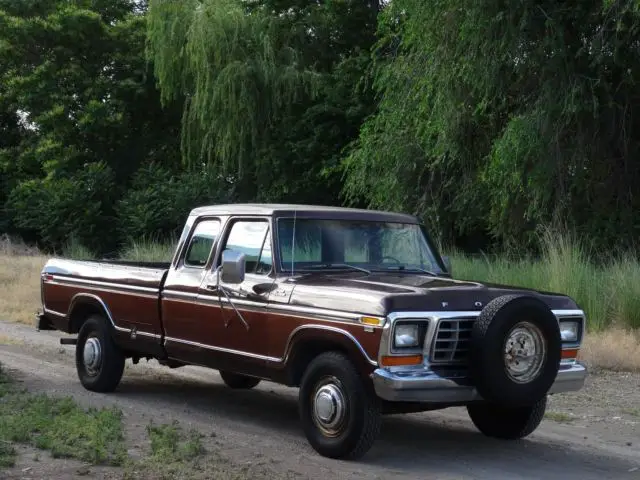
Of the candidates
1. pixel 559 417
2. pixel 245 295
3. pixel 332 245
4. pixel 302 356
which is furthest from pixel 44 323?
pixel 559 417

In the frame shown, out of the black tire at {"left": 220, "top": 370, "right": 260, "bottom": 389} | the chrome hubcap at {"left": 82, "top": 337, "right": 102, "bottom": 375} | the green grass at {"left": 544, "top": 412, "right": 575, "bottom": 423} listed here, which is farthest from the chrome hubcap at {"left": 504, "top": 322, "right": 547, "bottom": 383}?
the chrome hubcap at {"left": 82, "top": 337, "right": 102, "bottom": 375}

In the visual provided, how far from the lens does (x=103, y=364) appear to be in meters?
10.3

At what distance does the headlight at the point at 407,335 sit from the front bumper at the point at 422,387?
0.19 m

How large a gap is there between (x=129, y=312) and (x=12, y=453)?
2809 millimetres

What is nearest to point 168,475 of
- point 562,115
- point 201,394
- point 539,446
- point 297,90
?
point 539,446

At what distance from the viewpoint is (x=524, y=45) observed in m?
18.3

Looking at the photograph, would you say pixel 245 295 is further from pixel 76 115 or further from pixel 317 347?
pixel 76 115

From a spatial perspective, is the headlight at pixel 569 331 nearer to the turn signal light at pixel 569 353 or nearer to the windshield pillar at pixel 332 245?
the turn signal light at pixel 569 353

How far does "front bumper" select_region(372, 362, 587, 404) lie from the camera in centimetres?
711

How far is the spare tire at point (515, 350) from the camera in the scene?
7.28m

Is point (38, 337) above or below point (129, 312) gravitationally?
below

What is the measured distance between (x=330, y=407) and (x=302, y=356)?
0.64 metres

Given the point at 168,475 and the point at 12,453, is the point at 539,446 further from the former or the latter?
the point at 12,453

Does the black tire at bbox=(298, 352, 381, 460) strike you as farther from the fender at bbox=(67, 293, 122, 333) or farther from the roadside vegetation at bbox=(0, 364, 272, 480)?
the fender at bbox=(67, 293, 122, 333)
